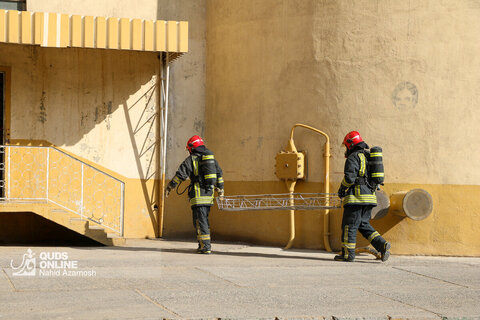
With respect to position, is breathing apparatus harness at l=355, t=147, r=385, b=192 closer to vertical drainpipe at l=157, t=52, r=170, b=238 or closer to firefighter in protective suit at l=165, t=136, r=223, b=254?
firefighter in protective suit at l=165, t=136, r=223, b=254

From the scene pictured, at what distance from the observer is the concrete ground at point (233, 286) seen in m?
6.42

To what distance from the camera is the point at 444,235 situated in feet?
37.0

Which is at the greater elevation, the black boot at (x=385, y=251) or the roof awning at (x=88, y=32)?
the roof awning at (x=88, y=32)

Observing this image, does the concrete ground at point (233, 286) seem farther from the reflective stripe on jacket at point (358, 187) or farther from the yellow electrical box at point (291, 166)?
the yellow electrical box at point (291, 166)

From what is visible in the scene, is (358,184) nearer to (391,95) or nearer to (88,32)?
(391,95)

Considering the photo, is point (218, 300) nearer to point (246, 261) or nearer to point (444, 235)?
point (246, 261)

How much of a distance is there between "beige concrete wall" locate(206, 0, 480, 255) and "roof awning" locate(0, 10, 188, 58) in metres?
2.05

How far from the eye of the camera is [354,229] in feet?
33.3

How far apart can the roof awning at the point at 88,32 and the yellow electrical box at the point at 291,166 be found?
2.73 metres

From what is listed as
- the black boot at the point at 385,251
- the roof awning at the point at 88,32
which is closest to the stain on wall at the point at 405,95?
the black boot at the point at 385,251

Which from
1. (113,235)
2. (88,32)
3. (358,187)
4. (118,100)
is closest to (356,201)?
(358,187)

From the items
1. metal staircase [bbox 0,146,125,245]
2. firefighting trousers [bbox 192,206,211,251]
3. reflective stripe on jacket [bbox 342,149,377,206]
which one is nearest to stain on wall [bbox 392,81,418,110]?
reflective stripe on jacket [bbox 342,149,377,206]

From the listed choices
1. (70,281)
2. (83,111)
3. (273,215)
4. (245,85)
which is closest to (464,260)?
(273,215)

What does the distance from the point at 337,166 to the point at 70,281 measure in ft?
18.5
